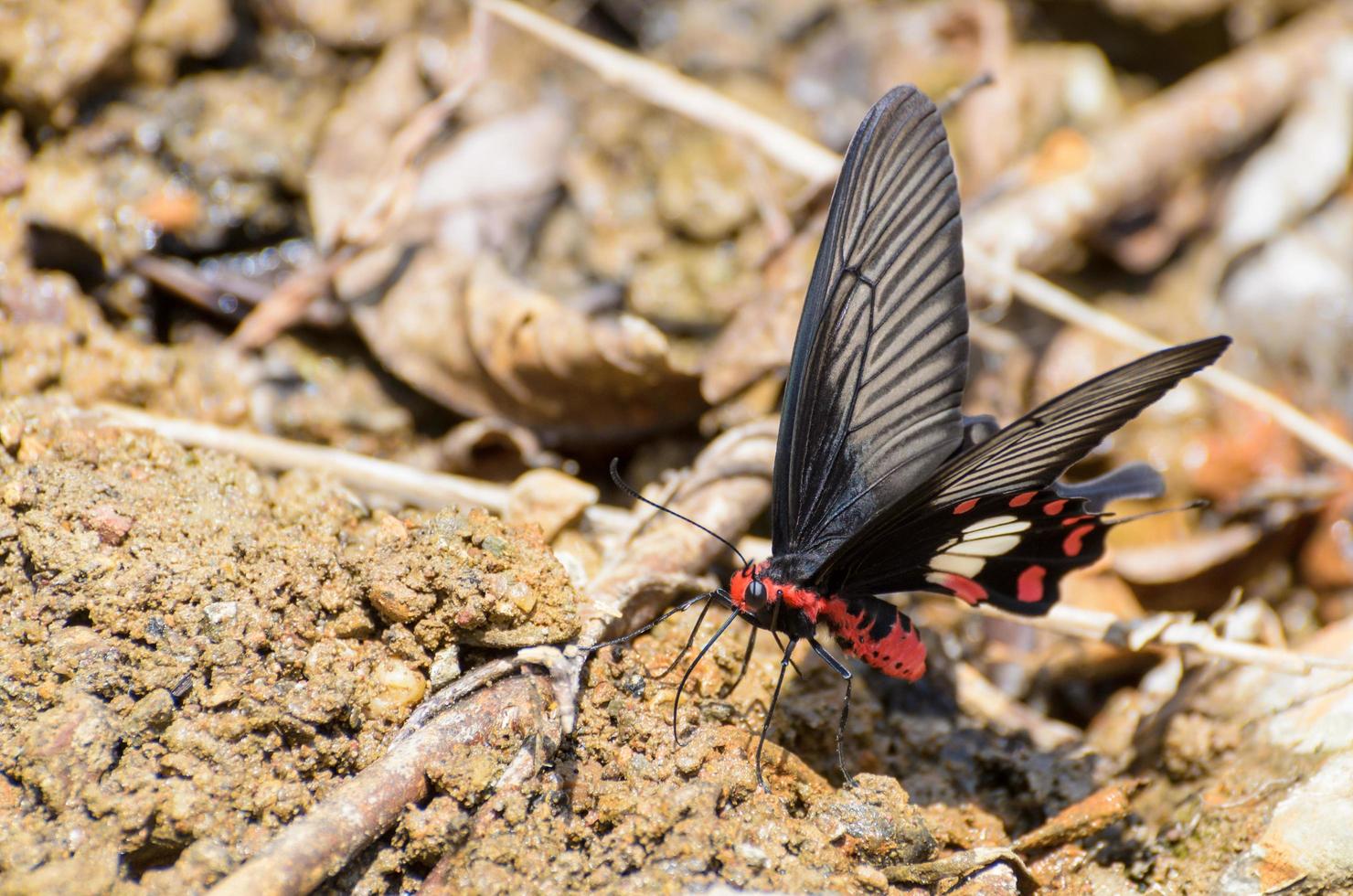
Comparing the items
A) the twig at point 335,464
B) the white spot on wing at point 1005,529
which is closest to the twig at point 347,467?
the twig at point 335,464

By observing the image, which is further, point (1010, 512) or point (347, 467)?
point (347, 467)

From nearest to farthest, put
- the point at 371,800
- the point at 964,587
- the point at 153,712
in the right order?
1. the point at 371,800
2. the point at 153,712
3. the point at 964,587

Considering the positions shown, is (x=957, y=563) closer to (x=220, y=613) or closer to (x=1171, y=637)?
(x=1171, y=637)

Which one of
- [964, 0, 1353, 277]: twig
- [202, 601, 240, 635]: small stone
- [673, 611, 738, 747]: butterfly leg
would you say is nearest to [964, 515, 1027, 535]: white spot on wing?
[673, 611, 738, 747]: butterfly leg

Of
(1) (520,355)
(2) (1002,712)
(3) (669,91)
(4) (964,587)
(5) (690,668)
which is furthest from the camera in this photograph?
(3) (669,91)

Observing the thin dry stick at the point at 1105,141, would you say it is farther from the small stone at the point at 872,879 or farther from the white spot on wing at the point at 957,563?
the small stone at the point at 872,879

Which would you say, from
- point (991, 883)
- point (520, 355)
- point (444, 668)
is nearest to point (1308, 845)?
point (991, 883)

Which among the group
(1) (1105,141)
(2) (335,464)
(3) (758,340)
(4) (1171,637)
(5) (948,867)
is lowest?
(5) (948,867)

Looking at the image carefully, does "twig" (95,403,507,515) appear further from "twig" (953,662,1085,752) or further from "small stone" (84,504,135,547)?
"twig" (953,662,1085,752)
